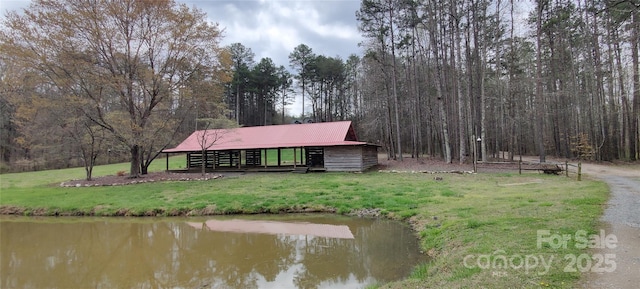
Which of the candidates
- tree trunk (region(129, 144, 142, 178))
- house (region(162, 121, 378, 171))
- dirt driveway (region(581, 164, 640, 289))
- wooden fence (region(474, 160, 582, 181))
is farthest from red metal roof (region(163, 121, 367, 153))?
dirt driveway (region(581, 164, 640, 289))

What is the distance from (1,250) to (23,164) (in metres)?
30.5

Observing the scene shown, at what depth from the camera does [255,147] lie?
23.9 m

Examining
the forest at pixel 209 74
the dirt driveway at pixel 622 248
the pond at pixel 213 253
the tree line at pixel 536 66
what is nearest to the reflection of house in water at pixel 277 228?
the pond at pixel 213 253

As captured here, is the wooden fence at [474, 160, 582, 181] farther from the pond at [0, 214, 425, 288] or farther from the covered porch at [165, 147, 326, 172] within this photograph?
the pond at [0, 214, 425, 288]

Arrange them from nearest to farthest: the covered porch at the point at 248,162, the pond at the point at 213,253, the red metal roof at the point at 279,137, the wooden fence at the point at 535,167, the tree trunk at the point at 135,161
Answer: the pond at the point at 213,253, the wooden fence at the point at 535,167, the tree trunk at the point at 135,161, the red metal roof at the point at 279,137, the covered porch at the point at 248,162

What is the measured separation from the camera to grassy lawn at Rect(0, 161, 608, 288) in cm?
416

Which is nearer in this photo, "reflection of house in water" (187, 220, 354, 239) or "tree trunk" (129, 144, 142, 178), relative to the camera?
"reflection of house in water" (187, 220, 354, 239)

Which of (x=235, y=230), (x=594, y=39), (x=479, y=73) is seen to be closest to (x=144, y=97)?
(x=235, y=230)

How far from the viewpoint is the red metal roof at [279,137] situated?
23075mm

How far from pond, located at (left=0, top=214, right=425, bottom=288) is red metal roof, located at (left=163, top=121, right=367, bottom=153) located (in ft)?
42.5

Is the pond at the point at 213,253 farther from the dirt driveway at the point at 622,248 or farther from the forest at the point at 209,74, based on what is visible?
the forest at the point at 209,74

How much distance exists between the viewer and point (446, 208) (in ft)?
29.0

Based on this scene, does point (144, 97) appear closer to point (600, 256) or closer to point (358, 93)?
point (600, 256)

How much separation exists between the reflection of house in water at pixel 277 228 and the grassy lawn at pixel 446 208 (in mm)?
1256
